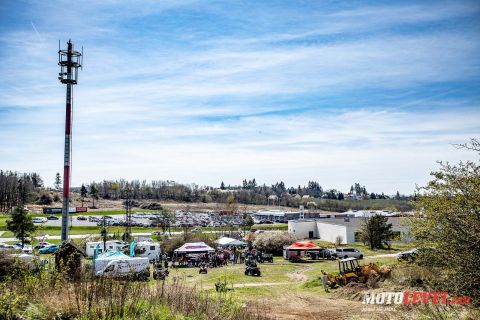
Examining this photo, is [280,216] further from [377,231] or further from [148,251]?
[148,251]

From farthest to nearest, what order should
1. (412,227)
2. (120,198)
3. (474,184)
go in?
1. (120,198)
2. (412,227)
3. (474,184)

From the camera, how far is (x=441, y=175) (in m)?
13.9

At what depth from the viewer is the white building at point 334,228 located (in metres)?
52.6

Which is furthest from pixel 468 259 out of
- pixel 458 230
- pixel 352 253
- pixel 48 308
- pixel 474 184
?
pixel 352 253

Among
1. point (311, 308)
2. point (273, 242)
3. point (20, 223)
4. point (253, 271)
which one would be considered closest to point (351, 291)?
point (311, 308)

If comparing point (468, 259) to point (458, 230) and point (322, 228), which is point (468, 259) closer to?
point (458, 230)

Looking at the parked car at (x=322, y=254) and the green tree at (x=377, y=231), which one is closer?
the parked car at (x=322, y=254)

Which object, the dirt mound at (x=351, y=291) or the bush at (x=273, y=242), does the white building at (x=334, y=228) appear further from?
the dirt mound at (x=351, y=291)

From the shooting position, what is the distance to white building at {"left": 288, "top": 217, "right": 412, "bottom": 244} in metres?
52.6

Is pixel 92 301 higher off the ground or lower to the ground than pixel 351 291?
higher

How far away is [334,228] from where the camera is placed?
5509cm

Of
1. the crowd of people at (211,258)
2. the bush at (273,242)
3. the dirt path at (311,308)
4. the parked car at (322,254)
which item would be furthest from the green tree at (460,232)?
the bush at (273,242)

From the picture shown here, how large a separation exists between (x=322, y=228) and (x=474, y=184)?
4823 cm

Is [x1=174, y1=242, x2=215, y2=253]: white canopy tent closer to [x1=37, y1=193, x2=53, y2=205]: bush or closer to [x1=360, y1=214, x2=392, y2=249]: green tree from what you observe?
[x1=360, y1=214, x2=392, y2=249]: green tree
